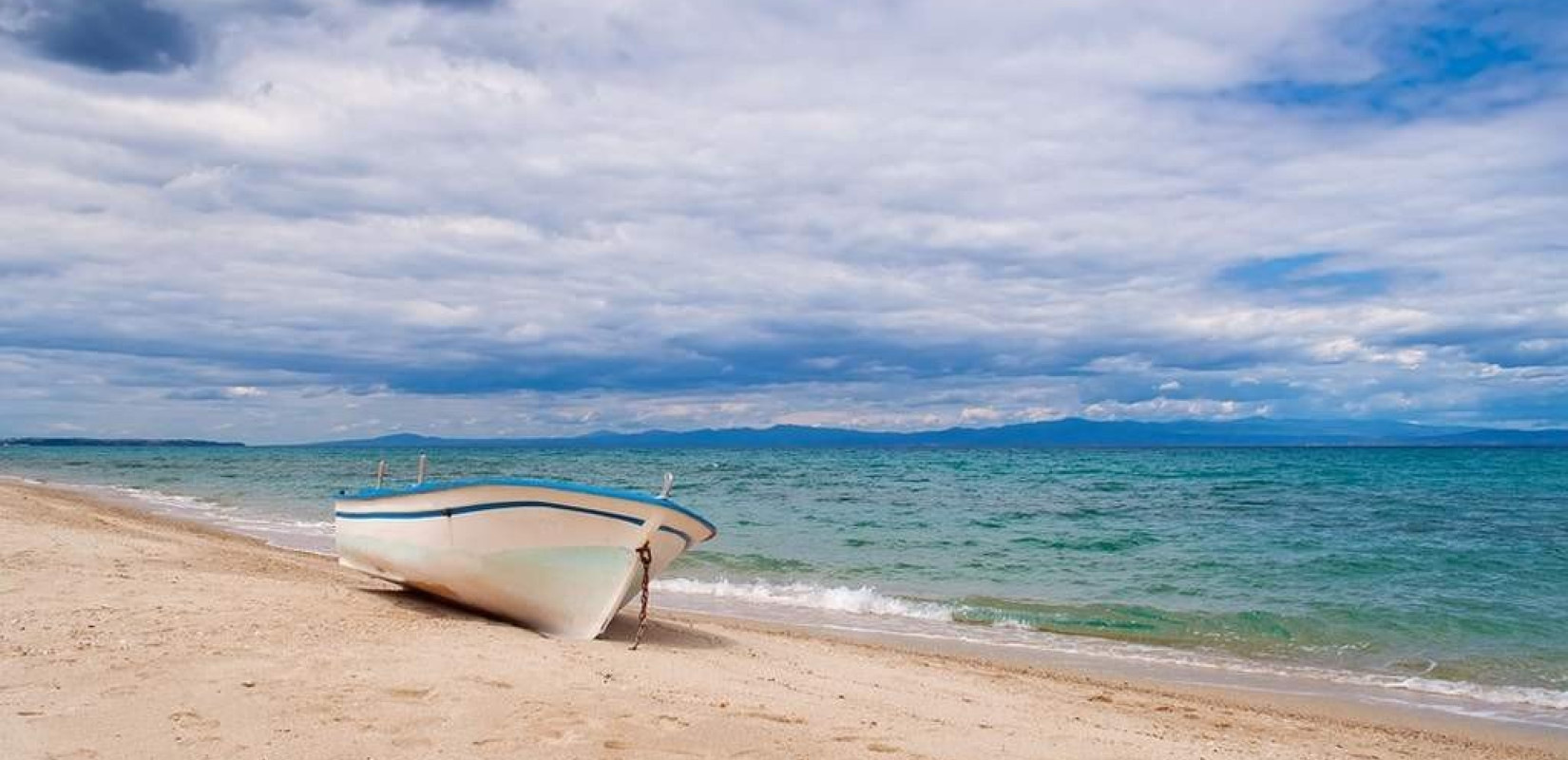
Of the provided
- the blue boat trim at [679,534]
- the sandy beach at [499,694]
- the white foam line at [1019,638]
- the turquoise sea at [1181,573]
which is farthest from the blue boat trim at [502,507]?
the turquoise sea at [1181,573]

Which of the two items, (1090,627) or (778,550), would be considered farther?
(778,550)

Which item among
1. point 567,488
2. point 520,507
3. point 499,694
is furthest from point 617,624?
point 499,694

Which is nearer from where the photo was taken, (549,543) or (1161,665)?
(549,543)

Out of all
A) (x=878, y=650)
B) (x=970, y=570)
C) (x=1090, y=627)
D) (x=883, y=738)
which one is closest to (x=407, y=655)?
(x=883, y=738)

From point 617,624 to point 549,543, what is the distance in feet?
5.36

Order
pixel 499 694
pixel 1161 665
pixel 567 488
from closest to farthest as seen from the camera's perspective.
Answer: pixel 499 694 < pixel 567 488 < pixel 1161 665

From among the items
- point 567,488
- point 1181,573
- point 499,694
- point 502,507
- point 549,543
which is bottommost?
point 1181,573

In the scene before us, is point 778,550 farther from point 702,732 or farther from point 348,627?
point 702,732

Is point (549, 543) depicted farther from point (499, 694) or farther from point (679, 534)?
point (499, 694)

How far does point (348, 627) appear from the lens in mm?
9031

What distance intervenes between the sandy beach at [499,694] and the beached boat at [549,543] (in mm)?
395

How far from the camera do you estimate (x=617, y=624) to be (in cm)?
1147

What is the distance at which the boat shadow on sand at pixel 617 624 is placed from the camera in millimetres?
10562

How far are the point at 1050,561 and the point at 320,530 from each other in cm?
1682
